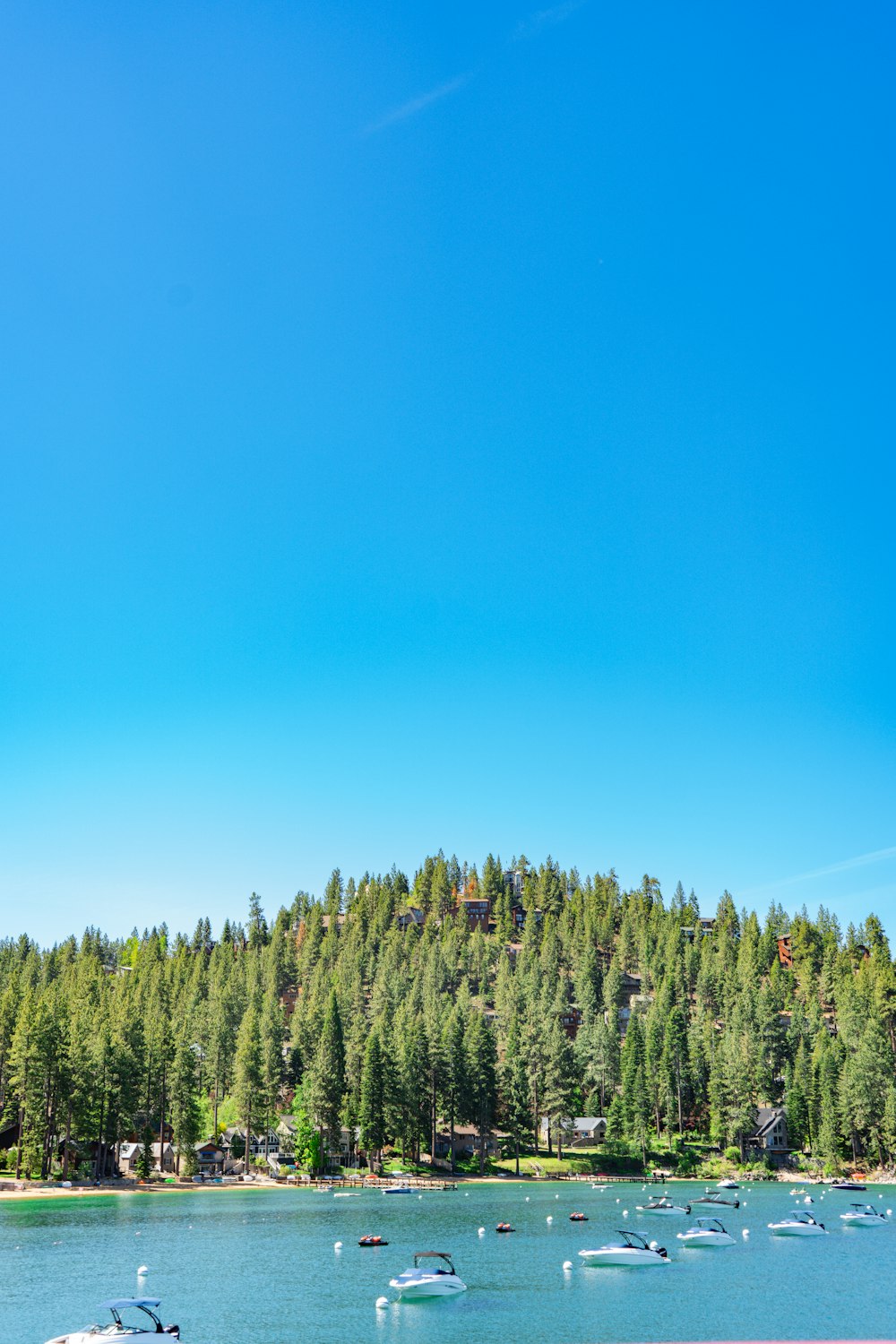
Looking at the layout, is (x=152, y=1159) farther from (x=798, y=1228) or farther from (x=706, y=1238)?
(x=798, y=1228)

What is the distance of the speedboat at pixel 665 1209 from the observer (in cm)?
9456

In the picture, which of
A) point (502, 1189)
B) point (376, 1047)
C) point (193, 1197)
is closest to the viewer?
point (193, 1197)

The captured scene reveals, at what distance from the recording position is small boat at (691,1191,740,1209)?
10056 cm

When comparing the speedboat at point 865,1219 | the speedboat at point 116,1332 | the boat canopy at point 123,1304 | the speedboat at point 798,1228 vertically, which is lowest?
the speedboat at point 865,1219

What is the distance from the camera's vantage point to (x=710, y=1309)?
51.5 meters

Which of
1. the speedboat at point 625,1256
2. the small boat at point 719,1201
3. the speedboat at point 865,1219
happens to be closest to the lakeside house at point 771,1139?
the small boat at point 719,1201

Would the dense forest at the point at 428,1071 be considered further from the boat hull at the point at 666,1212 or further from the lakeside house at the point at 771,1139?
the boat hull at the point at 666,1212

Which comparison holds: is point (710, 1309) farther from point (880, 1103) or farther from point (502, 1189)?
point (880, 1103)

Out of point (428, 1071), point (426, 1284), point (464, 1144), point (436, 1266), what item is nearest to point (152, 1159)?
point (428, 1071)

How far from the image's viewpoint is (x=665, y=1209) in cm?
9725

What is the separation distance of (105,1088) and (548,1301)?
7998cm

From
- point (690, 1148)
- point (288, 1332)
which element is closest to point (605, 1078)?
point (690, 1148)

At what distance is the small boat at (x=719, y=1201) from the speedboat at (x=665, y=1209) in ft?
10.0

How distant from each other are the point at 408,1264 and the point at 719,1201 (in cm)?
5076
